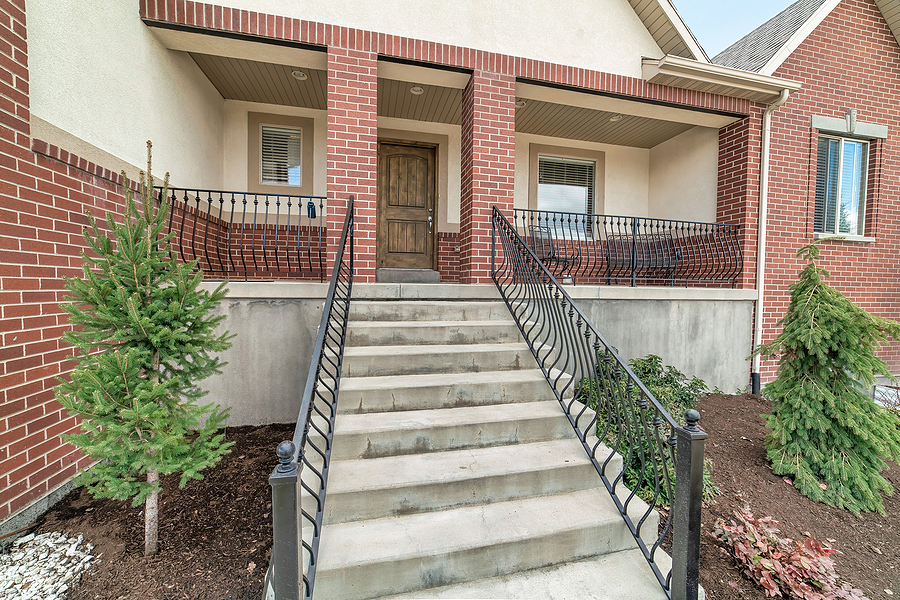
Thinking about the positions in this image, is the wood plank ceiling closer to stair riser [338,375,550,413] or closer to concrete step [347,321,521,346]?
concrete step [347,321,521,346]

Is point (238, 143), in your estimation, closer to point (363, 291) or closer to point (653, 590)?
point (363, 291)

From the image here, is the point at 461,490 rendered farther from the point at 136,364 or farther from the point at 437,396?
the point at 136,364

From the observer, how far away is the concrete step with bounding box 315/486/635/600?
1.66m

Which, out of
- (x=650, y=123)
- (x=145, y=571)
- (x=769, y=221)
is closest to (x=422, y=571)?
(x=145, y=571)

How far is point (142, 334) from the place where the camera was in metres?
1.86

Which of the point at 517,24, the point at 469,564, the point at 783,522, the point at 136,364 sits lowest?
the point at 783,522

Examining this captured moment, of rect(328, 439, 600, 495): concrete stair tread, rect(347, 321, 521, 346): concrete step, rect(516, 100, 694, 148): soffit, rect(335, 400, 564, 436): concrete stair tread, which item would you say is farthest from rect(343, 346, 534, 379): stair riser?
rect(516, 100, 694, 148): soffit

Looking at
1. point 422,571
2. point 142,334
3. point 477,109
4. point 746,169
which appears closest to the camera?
point 422,571

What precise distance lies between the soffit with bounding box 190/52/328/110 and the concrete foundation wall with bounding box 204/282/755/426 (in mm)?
2856

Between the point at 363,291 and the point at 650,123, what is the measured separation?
213 inches

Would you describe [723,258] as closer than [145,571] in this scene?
No

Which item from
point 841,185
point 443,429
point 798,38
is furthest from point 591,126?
point 443,429

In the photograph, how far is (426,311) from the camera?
344 centimetres

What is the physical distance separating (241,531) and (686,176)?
24.4 feet
